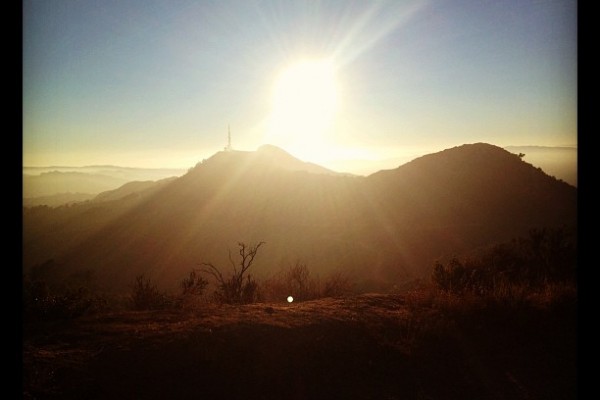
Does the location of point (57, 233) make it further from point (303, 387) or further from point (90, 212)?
point (303, 387)

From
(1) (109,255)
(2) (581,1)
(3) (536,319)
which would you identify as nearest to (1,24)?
(2) (581,1)

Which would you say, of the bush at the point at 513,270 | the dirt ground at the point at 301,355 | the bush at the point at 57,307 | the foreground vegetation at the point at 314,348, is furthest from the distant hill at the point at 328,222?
Result: the bush at the point at 57,307

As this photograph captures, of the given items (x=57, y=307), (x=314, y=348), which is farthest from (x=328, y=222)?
(x=314, y=348)

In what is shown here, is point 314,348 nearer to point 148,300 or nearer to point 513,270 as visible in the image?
point 148,300

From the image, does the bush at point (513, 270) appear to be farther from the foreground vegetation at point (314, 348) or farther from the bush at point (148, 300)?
the bush at point (148, 300)

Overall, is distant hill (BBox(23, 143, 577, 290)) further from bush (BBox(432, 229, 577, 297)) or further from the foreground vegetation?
the foreground vegetation

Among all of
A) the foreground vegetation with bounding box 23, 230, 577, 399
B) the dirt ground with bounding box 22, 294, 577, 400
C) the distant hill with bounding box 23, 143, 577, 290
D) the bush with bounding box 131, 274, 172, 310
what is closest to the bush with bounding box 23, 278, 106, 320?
the foreground vegetation with bounding box 23, 230, 577, 399
